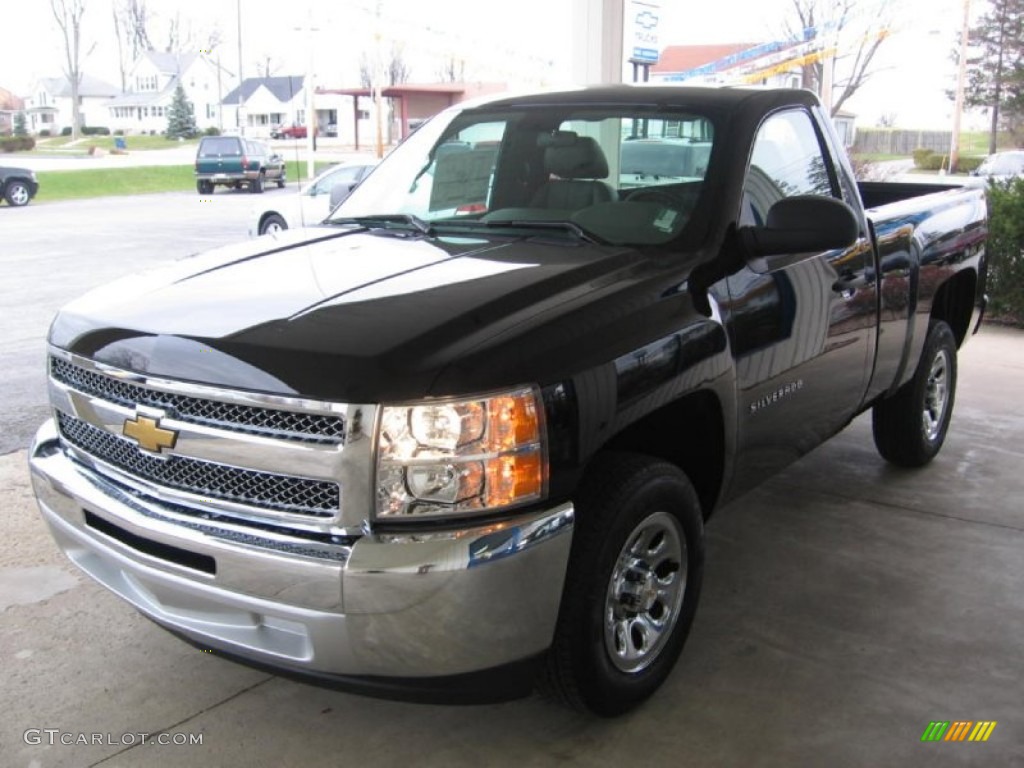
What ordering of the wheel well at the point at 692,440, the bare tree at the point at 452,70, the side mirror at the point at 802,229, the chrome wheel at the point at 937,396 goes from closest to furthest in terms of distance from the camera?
the wheel well at the point at 692,440
the side mirror at the point at 802,229
the chrome wheel at the point at 937,396
the bare tree at the point at 452,70

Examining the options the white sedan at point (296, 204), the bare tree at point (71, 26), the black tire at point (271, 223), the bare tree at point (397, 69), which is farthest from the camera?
the bare tree at point (397, 69)

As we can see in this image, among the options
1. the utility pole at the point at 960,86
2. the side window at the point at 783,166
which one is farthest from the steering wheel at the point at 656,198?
the utility pole at the point at 960,86

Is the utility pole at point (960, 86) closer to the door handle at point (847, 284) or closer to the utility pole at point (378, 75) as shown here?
the utility pole at point (378, 75)

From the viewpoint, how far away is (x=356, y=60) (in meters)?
25.4

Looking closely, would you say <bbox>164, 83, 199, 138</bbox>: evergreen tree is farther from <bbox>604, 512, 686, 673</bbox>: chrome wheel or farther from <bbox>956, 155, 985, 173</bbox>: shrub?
<bbox>604, 512, 686, 673</bbox>: chrome wheel

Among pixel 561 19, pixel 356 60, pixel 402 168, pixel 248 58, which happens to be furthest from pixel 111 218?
pixel 402 168

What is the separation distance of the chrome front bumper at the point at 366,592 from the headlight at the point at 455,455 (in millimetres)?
71

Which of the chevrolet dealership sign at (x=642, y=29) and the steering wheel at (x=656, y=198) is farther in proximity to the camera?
the chevrolet dealership sign at (x=642, y=29)

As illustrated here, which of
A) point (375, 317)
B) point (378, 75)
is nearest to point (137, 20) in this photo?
point (378, 75)

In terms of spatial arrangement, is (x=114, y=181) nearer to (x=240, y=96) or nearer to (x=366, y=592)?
(x=240, y=96)

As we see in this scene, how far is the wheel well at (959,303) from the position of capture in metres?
5.45

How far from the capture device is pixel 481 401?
2400mm

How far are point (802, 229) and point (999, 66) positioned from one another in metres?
32.8

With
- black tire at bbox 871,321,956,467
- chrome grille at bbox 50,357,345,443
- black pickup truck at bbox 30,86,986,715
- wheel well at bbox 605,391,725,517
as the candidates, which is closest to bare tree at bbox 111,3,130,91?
black pickup truck at bbox 30,86,986,715
